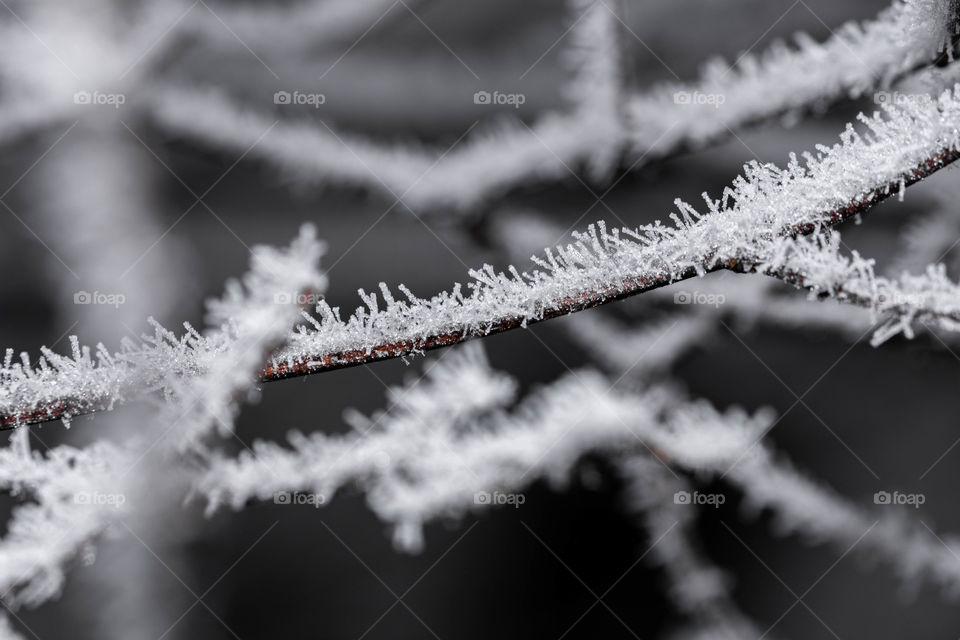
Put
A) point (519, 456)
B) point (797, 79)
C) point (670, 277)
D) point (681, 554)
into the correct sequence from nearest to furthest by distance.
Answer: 1. point (670, 277)
2. point (797, 79)
3. point (519, 456)
4. point (681, 554)

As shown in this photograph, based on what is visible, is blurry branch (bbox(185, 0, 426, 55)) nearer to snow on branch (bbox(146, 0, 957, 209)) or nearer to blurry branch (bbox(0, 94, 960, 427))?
snow on branch (bbox(146, 0, 957, 209))

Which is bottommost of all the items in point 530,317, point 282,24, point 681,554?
point 530,317

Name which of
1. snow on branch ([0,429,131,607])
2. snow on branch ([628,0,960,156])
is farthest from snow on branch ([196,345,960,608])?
snow on branch ([628,0,960,156])

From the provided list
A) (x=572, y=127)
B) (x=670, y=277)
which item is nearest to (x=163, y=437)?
(x=670, y=277)

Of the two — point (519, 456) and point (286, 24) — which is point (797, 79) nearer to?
point (519, 456)

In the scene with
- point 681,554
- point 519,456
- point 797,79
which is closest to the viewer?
point 797,79

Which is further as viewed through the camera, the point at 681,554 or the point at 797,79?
the point at 681,554

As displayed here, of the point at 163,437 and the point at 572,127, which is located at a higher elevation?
the point at 572,127

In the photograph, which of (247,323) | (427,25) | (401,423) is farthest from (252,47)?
(247,323)
